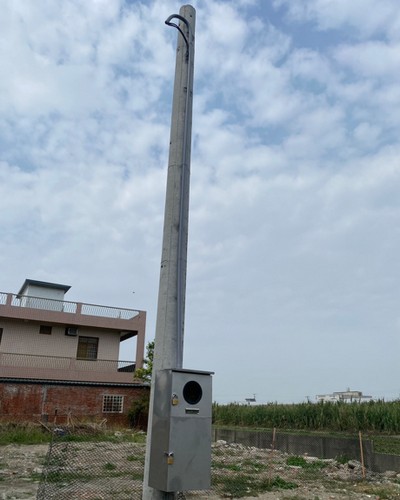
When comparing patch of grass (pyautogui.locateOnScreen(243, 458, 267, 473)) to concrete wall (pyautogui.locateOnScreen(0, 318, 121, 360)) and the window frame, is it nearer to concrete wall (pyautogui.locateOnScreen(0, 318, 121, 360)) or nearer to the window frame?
the window frame

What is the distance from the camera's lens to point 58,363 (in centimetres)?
2484

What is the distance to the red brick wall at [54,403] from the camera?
71.7 ft

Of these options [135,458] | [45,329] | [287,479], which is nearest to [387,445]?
[287,479]

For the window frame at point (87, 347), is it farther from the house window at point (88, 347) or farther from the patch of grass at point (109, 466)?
the patch of grass at point (109, 466)

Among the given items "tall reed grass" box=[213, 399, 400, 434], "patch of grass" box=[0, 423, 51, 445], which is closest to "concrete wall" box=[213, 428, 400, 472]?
"tall reed grass" box=[213, 399, 400, 434]

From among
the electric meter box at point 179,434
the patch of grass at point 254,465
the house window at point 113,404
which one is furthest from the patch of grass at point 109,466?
the house window at point 113,404

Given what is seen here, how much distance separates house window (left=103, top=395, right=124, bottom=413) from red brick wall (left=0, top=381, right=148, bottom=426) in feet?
0.54

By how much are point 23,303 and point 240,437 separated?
530 inches

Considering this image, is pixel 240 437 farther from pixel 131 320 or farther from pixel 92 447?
pixel 131 320

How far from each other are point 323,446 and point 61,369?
46.9 ft

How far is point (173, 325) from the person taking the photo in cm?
454

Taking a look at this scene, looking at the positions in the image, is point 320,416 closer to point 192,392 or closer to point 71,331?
point 71,331

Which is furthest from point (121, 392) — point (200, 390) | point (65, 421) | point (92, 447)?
point (200, 390)

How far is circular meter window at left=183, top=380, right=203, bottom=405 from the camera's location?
442cm
